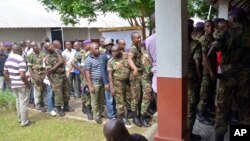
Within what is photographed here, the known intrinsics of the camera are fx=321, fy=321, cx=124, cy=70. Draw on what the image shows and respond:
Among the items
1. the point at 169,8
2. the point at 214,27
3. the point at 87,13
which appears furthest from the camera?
the point at 87,13

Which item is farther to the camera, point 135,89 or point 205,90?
point 135,89

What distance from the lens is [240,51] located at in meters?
4.30

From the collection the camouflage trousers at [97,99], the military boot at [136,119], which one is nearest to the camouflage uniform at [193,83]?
the military boot at [136,119]

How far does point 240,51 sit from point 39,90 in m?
5.75

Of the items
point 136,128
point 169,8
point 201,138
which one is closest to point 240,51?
point 169,8

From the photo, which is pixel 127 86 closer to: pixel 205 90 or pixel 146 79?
pixel 146 79

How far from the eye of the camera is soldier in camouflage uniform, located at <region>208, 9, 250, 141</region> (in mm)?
4270

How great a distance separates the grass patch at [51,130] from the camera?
6.26 meters

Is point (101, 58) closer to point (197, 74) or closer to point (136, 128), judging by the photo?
point (136, 128)

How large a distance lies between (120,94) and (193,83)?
6.43ft

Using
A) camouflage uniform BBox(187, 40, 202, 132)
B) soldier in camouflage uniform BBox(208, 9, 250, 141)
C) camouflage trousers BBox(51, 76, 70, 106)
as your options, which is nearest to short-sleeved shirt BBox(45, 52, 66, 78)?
camouflage trousers BBox(51, 76, 70, 106)

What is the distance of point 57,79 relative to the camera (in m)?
7.73

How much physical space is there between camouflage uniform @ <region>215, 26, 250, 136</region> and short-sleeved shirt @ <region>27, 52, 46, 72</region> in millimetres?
5244

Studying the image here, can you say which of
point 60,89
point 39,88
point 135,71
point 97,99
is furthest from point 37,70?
point 135,71
